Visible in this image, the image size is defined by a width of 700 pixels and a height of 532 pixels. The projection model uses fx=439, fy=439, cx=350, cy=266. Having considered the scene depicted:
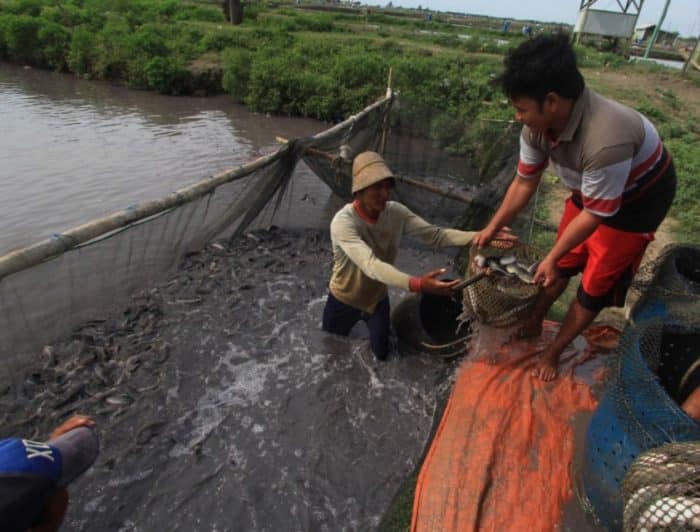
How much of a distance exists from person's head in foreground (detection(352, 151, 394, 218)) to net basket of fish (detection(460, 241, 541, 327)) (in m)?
0.85

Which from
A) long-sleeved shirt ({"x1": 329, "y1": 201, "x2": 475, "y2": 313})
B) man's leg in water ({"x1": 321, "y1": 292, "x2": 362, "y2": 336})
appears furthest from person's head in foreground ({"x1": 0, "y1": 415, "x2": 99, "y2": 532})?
man's leg in water ({"x1": 321, "y1": 292, "x2": 362, "y2": 336})

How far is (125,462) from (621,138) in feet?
13.1

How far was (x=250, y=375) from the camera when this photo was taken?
4355 mm

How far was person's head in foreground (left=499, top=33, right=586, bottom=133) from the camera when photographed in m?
2.28

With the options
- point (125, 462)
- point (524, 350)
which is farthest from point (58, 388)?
point (524, 350)

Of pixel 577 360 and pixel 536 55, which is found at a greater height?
pixel 536 55

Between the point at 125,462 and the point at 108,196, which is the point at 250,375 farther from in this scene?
the point at 108,196

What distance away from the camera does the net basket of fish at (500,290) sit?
10.3ft

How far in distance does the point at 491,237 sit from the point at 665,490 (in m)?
1.99

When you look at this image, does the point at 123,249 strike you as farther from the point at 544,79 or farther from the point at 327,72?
the point at 327,72

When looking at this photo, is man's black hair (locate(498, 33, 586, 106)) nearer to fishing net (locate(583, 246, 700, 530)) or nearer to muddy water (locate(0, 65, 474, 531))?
fishing net (locate(583, 246, 700, 530))

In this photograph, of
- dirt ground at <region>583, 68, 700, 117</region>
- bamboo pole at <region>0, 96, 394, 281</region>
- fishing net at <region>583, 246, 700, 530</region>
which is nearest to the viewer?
fishing net at <region>583, 246, 700, 530</region>

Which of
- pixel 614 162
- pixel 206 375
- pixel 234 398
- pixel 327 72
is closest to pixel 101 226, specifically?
pixel 206 375

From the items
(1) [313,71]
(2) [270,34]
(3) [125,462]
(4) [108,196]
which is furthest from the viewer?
(2) [270,34]
